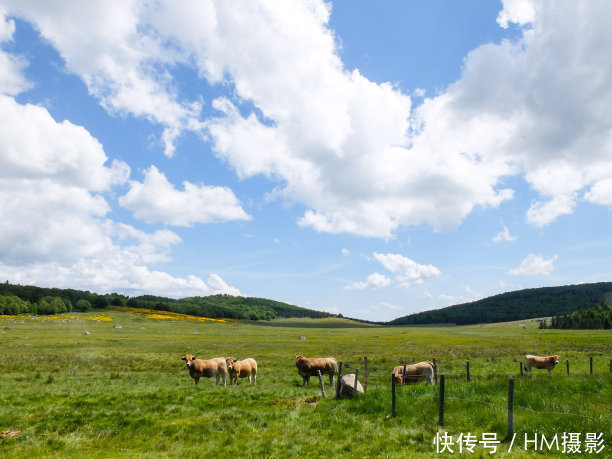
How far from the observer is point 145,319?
12688 centimetres

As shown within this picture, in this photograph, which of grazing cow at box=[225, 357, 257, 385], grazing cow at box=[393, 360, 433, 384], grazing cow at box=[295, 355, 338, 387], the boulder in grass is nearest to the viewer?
the boulder in grass

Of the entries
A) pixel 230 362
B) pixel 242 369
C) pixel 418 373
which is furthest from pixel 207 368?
pixel 418 373

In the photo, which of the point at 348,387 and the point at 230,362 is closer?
the point at 348,387

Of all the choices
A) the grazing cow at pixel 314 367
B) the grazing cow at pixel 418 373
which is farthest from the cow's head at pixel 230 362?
the grazing cow at pixel 418 373

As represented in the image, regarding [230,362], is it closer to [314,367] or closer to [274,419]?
[314,367]

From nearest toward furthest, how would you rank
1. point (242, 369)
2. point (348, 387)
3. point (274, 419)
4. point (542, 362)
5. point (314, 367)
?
point (274, 419), point (348, 387), point (314, 367), point (242, 369), point (542, 362)

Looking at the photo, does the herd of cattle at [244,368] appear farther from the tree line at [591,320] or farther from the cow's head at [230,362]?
the tree line at [591,320]

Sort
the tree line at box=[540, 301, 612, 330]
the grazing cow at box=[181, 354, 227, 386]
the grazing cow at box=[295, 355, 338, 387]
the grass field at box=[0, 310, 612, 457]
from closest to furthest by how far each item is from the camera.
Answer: the grass field at box=[0, 310, 612, 457] → the grazing cow at box=[295, 355, 338, 387] → the grazing cow at box=[181, 354, 227, 386] → the tree line at box=[540, 301, 612, 330]

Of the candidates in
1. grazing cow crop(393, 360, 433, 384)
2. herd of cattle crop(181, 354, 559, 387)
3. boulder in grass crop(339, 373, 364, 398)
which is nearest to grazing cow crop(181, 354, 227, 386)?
herd of cattle crop(181, 354, 559, 387)

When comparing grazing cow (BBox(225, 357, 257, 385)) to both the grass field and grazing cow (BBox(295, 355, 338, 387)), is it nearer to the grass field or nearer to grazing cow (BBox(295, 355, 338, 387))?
grazing cow (BBox(295, 355, 338, 387))

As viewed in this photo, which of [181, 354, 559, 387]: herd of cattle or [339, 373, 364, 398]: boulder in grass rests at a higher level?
[339, 373, 364, 398]: boulder in grass

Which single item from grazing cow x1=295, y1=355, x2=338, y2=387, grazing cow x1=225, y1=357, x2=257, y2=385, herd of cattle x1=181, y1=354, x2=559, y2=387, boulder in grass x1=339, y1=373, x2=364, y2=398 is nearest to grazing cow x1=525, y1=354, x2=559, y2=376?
herd of cattle x1=181, y1=354, x2=559, y2=387

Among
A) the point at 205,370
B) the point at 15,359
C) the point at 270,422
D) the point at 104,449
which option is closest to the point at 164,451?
the point at 104,449

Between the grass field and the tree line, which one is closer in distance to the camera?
the grass field
